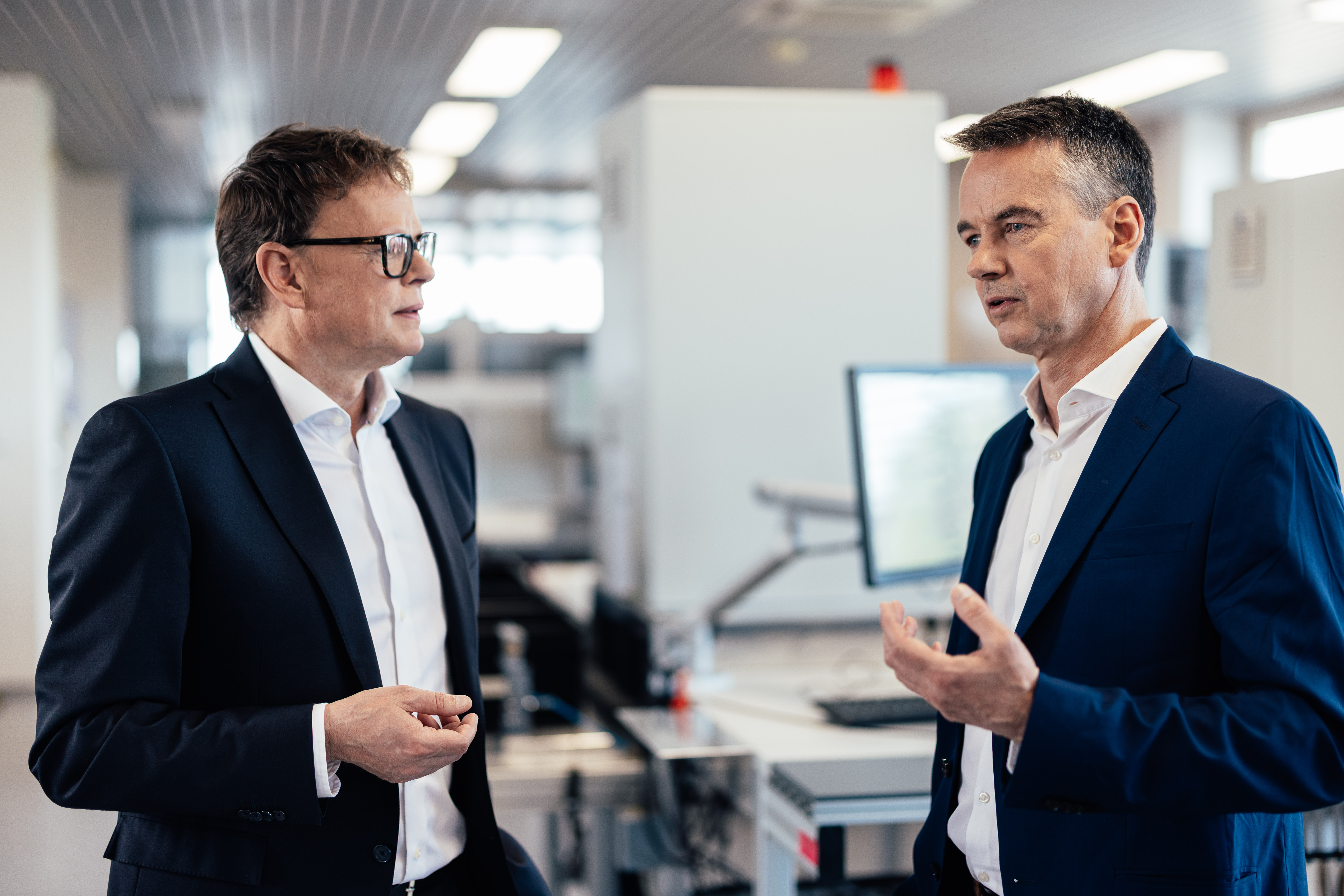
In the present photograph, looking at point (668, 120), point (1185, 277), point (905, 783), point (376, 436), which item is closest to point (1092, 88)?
point (1185, 277)

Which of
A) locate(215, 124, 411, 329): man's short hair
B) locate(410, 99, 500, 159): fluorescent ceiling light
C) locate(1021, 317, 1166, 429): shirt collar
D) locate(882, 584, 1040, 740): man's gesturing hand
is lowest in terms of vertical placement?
locate(882, 584, 1040, 740): man's gesturing hand

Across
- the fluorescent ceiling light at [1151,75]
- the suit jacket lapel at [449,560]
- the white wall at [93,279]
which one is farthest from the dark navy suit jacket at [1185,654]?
the white wall at [93,279]

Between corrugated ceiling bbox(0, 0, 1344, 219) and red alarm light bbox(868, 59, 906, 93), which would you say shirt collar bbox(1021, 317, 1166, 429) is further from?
corrugated ceiling bbox(0, 0, 1344, 219)

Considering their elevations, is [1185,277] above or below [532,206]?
below

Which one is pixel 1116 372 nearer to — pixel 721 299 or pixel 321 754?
pixel 321 754

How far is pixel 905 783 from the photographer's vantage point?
1.84 metres

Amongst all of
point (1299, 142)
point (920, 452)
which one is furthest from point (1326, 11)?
point (920, 452)

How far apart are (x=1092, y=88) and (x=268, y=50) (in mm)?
4226

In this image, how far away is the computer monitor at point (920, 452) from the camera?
2127mm

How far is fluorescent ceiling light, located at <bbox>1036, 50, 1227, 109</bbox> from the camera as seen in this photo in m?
5.48

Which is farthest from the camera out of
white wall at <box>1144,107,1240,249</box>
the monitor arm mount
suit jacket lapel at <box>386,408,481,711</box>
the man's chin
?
white wall at <box>1144,107,1240,249</box>

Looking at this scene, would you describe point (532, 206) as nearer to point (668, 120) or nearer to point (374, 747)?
point (668, 120)

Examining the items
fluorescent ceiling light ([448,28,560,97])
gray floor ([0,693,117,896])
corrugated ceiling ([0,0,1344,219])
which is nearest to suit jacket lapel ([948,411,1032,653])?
gray floor ([0,693,117,896])

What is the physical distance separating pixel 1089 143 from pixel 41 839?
6.43ft
